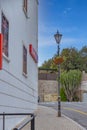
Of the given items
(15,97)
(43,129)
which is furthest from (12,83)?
(43,129)

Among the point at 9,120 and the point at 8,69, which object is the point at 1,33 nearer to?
the point at 8,69

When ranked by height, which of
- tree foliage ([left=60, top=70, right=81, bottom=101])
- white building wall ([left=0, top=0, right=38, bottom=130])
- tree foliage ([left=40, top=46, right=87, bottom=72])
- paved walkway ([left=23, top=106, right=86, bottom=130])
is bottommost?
paved walkway ([left=23, top=106, right=86, bottom=130])

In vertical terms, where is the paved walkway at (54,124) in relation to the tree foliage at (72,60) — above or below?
below

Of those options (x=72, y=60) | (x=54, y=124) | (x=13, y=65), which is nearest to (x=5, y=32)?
(x=13, y=65)

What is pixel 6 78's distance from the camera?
1377 cm

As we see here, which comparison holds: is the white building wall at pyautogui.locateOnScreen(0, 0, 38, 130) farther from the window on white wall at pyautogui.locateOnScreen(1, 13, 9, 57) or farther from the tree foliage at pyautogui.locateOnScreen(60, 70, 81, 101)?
the tree foliage at pyautogui.locateOnScreen(60, 70, 81, 101)

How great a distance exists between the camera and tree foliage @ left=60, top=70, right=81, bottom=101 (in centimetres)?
6379

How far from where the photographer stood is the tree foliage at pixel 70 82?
6379 cm

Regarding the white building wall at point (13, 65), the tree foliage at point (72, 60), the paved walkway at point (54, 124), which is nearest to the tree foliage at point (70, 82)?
the tree foliage at point (72, 60)

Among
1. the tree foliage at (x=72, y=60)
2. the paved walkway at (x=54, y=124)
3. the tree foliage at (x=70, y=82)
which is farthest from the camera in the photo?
the tree foliage at (x=72, y=60)

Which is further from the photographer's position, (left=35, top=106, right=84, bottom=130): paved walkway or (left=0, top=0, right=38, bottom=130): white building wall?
(left=35, top=106, right=84, bottom=130): paved walkway

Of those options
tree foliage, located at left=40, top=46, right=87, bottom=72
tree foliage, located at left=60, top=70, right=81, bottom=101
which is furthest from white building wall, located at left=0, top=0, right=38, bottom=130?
tree foliage, located at left=40, top=46, right=87, bottom=72

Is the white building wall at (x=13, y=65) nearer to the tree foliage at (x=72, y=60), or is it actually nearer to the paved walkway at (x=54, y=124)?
the paved walkway at (x=54, y=124)

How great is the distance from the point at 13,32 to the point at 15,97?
268 cm
